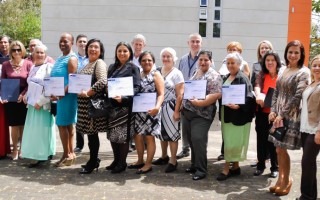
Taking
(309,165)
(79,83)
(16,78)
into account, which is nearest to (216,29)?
(16,78)

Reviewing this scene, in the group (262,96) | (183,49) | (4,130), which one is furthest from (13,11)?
(262,96)

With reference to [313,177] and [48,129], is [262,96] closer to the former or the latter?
[313,177]

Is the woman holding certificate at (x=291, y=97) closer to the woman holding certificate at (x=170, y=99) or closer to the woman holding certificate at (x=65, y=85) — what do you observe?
the woman holding certificate at (x=170, y=99)

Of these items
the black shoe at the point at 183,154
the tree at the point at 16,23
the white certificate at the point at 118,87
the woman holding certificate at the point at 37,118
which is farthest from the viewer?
the tree at the point at 16,23

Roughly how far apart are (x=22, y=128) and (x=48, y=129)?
2.93ft

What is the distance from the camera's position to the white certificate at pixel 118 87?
18.7 ft

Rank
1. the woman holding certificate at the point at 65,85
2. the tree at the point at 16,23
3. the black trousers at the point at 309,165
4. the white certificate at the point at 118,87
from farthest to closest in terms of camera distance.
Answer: the tree at the point at 16,23 → the woman holding certificate at the point at 65,85 → the white certificate at the point at 118,87 → the black trousers at the point at 309,165

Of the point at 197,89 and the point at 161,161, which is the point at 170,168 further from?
the point at 197,89

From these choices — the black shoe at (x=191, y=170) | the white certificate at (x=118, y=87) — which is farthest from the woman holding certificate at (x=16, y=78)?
the black shoe at (x=191, y=170)

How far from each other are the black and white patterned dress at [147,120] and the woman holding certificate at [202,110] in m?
0.51

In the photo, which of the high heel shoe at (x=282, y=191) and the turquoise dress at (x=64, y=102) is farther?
the turquoise dress at (x=64, y=102)

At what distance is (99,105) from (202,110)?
154 cm

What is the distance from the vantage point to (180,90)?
20.1 feet

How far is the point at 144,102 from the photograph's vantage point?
5.93m
